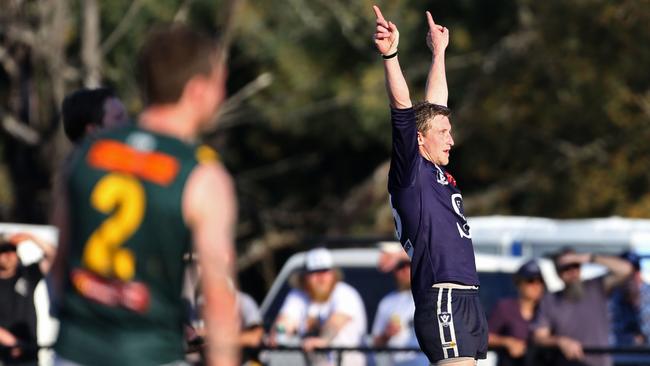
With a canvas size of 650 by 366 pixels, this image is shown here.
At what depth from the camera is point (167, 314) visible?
4.22 metres

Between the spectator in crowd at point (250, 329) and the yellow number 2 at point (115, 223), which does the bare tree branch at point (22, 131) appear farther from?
the yellow number 2 at point (115, 223)

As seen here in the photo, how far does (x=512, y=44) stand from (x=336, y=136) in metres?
3.84

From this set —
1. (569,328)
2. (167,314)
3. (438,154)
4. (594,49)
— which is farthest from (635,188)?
(167,314)

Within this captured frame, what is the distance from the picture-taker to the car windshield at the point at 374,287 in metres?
12.9

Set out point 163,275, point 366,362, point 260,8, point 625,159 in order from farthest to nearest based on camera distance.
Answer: point 260,8 < point 625,159 < point 366,362 < point 163,275

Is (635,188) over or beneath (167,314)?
over

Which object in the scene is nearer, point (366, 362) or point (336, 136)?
point (366, 362)

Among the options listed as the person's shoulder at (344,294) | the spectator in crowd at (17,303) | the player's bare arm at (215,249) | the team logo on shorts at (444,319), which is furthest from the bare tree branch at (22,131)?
the player's bare arm at (215,249)

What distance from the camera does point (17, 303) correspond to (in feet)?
36.0

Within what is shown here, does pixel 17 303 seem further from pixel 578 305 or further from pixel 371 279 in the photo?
pixel 578 305

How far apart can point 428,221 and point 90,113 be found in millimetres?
1872

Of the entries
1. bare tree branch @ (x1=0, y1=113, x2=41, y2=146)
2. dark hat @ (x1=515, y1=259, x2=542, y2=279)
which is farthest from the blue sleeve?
bare tree branch @ (x1=0, y1=113, x2=41, y2=146)

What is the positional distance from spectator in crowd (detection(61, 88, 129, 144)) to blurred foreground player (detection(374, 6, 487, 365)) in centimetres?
145

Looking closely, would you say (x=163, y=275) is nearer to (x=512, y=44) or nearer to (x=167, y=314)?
(x=167, y=314)
